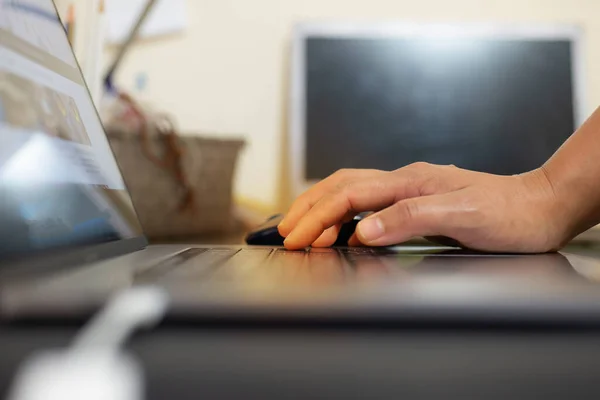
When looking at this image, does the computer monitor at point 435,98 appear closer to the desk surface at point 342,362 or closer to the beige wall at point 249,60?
the beige wall at point 249,60

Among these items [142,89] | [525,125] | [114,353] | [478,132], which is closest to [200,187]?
[142,89]

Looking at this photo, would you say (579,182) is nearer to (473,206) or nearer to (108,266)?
(473,206)

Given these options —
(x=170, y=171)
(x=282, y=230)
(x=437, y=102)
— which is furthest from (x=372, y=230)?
(x=437, y=102)

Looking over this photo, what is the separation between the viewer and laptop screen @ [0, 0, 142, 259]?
0.99 feet

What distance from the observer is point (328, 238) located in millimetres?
517

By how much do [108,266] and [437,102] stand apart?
120 cm

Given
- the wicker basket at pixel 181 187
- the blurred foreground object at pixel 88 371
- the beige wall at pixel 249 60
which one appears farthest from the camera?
Result: the beige wall at pixel 249 60

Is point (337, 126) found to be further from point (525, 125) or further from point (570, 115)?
point (570, 115)

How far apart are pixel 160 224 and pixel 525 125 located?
37.5 inches

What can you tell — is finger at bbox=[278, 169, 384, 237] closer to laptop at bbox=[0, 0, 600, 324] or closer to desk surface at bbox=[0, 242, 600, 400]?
laptop at bbox=[0, 0, 600, 324]

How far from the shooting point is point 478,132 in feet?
4.41

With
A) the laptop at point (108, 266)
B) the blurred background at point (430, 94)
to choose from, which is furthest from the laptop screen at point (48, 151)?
the blurred background at point (430, 94)

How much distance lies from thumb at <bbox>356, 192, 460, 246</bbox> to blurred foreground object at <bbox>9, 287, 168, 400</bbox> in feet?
0.84

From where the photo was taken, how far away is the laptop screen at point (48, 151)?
0.99 feet
